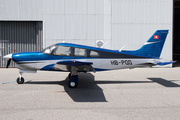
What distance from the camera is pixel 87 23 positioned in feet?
48.8

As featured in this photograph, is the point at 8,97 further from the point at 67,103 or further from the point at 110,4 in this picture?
the point at 110,4

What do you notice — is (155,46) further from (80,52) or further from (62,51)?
(62,51)

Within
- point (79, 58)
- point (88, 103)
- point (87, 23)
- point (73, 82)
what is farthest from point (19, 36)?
point (88, 103)

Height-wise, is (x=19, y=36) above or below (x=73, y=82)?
above

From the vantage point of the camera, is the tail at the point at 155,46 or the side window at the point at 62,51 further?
the tail at the point at 155,46

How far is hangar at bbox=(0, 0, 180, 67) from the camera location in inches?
580

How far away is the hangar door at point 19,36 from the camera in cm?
1495

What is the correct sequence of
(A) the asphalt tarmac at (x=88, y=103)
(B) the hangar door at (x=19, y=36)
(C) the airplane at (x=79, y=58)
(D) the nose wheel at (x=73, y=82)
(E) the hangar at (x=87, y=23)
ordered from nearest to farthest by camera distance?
(A) the asphalt tarmac at (x=88, y=103), (D) the nose wheel at (x=73, y=82), (C) the airplane at (x=79, y=58), (E) the hangar at (x=87, y=23), (B) the hangar door at (x=19, y=36)

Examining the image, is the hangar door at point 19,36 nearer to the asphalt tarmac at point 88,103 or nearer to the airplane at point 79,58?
the airplane at point 79,58

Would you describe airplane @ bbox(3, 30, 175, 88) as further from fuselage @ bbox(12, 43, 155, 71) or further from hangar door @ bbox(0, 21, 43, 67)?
hangar door @ bbox(0, 21, 43, 67)

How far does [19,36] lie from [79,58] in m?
8.81

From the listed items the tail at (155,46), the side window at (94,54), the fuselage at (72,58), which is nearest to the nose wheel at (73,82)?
the fuselage at (72,58)

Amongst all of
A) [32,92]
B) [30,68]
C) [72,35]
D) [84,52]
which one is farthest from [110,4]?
[32,92]

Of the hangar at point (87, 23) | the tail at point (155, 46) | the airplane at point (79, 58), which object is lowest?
the airplane at point (79, 58)
